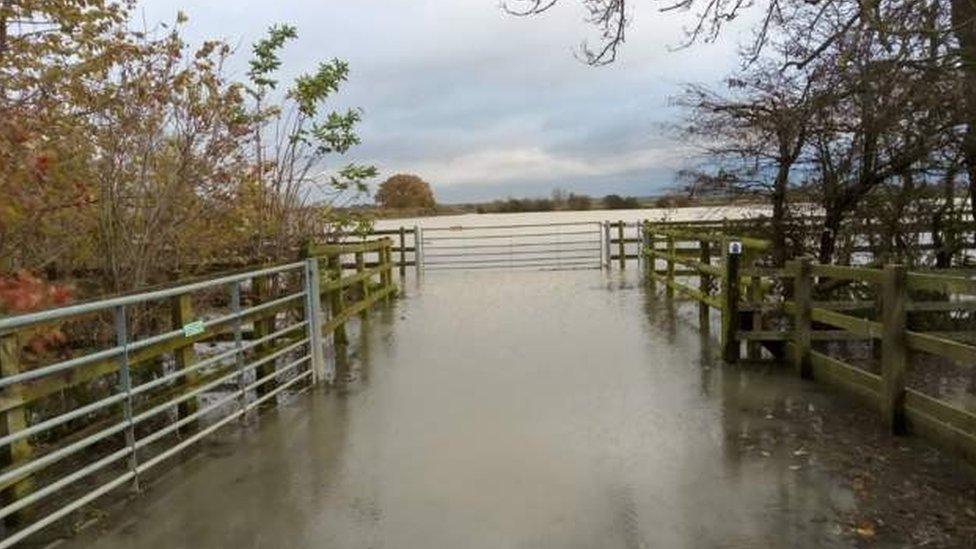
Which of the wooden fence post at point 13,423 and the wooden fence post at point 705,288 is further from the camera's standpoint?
the wooden fence post at point 705,288

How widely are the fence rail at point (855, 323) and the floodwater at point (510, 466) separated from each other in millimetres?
423

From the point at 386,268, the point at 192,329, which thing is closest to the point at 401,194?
the point at 386,268

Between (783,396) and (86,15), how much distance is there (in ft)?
19.4

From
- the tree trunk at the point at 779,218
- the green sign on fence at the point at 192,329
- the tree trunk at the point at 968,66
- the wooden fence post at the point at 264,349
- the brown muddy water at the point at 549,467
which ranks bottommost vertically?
the brown muddy water at the point at 549,467

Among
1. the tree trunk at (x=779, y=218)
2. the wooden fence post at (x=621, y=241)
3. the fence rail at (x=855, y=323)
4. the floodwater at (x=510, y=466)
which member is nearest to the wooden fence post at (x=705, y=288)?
the fence rail at (x=855, y=323)

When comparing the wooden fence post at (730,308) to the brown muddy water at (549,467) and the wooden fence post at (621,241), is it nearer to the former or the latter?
the brown muddy water at (549,467)

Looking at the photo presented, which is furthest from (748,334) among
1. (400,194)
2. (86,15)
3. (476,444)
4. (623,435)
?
(400,194)

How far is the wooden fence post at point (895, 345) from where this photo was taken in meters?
5.57

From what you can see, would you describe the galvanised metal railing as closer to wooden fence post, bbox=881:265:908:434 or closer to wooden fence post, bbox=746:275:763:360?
wooden fence post, bbox=746:275:763:360

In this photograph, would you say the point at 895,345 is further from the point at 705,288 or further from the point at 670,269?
the point at 670,269

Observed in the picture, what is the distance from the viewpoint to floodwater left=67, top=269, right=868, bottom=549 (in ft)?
13.6

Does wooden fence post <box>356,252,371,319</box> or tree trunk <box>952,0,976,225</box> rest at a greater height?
tree trunk <box>952,0,976,225</box>

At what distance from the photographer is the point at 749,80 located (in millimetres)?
9523

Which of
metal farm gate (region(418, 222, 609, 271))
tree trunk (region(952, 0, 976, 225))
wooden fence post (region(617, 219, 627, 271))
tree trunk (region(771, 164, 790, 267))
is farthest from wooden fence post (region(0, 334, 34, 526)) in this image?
metal farm gate (region(418, 222, 609, 271))
